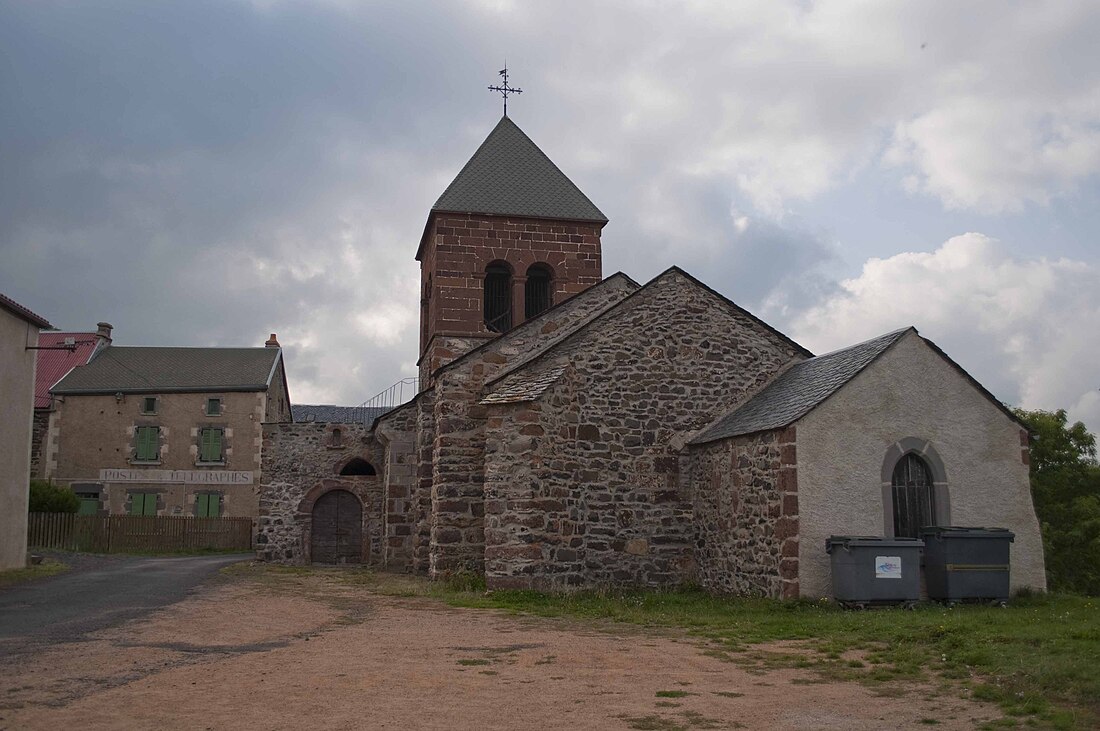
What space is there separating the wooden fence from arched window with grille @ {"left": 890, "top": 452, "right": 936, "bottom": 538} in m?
22.5

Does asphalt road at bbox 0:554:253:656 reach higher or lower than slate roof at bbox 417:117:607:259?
lower

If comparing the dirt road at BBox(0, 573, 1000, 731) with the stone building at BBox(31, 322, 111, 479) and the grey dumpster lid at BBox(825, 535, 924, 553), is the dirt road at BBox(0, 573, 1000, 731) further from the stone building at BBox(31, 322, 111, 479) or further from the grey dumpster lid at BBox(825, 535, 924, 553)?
the stone building at BBox(31, 322, 111, 479)

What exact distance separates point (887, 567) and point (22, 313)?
57.8 ft

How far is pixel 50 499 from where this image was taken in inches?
1078

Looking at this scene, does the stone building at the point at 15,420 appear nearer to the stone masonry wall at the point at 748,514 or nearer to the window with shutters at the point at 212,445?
the stone masonry wall at the point at 748,514

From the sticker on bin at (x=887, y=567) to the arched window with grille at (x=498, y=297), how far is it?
1201cm

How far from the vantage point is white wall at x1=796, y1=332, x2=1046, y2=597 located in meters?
12.6

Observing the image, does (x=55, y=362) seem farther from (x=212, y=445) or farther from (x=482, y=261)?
(x=482, y=261)

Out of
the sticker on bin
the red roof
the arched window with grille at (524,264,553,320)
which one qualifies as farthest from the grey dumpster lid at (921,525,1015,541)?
the red roof

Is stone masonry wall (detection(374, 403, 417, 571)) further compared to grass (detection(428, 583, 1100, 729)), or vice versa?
stone masonry wall (detection(374, 403, 417, 571))

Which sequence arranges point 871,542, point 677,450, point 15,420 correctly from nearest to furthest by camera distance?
point 871,542, point 677,450, point 15,420

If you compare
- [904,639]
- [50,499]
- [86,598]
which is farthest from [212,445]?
[904,639]

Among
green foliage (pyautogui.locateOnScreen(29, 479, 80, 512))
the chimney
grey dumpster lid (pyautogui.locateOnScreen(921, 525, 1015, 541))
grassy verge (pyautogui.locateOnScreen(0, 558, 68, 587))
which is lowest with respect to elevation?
grassy verge (pyautogui.locateOnScreen(0, 558, 68, 587))

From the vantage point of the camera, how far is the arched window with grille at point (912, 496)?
13.1 metres
